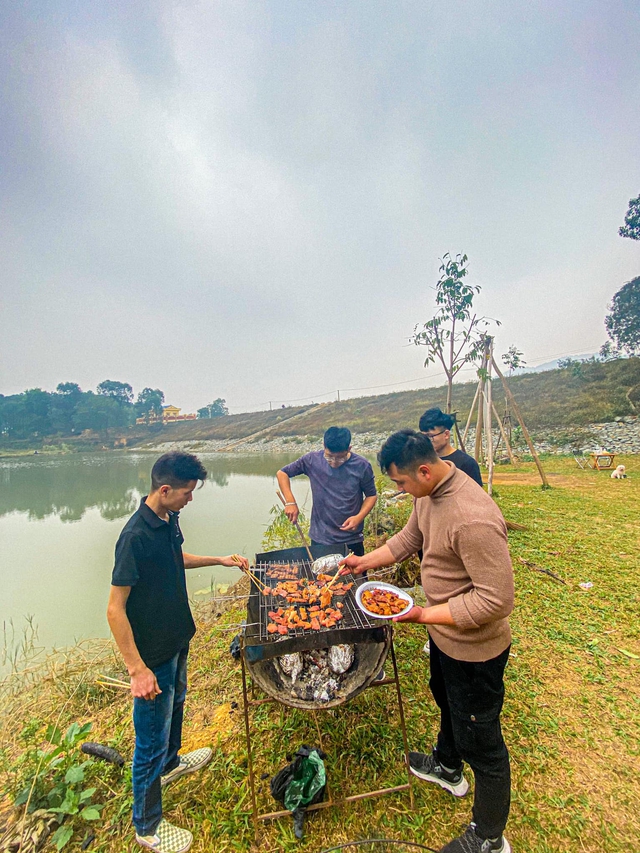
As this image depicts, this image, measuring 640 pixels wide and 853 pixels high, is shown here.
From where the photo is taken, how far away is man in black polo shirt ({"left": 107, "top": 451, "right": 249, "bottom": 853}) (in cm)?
170

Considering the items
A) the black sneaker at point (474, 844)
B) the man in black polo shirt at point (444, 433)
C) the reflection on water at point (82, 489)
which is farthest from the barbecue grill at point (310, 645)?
the reflection on water at point (82, 489)

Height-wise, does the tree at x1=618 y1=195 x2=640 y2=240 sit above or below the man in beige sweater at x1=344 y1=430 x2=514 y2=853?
above

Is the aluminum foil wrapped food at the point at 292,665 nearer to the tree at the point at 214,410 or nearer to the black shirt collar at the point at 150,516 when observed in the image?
the black shirt collar at the point at 150,516

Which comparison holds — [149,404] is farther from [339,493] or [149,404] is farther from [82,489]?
[339,493]

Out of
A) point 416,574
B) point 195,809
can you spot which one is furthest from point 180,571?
point 416,574

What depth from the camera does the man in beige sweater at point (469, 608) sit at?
1471mm

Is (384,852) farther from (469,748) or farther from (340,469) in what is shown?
(340,469)

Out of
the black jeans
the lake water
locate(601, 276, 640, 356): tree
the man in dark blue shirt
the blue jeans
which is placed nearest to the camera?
the black jeans

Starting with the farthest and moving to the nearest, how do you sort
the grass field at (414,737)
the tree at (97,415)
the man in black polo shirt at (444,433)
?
the tree at (97,415), the man in black polo shirt at (444,433), the grass field at (414,737)

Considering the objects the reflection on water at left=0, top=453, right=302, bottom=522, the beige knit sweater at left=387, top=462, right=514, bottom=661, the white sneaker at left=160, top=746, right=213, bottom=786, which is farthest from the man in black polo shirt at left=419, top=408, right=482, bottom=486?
the reflection on water at left=0, top=453, right=302, bottom=522

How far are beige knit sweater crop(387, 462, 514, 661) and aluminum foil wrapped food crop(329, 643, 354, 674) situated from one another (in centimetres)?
72

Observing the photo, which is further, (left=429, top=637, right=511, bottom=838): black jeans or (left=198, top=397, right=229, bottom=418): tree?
(left=198, top=397, right=229, bottom=418): tree

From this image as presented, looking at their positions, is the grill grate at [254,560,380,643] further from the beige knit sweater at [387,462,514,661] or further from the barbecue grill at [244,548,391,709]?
the beige knit sweater at [387,462,514,661]

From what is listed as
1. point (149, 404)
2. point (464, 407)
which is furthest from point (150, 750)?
point (149, 404)
